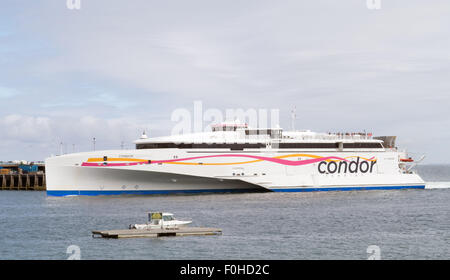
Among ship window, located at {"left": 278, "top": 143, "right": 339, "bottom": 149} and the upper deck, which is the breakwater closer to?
the upper deck

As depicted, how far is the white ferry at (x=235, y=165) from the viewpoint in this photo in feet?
165

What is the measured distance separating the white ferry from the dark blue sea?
1.60 meters

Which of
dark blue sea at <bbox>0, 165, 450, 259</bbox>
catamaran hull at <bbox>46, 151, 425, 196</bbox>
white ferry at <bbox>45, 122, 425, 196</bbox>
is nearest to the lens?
dark blue sea at <bbox>0, 165, 450, 259</bbox>

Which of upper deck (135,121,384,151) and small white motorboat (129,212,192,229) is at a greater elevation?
upper deck (135,121,384,151)

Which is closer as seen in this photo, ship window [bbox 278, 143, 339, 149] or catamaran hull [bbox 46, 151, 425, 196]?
catamaran hull [bbox 46, 151, 425, 196]

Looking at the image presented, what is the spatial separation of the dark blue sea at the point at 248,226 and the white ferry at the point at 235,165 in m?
1.60

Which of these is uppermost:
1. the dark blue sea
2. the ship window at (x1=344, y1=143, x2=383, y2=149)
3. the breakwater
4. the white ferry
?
the ship window at (x1=344, y1=143, x2=383, y2=149)

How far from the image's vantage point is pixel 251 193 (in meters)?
54.8

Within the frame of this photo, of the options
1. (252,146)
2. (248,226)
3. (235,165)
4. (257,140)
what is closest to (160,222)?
(248,226)

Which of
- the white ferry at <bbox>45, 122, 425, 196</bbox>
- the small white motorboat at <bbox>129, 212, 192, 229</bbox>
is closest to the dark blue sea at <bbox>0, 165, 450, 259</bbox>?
the white ferry at <bbox>45, 122, 425, 196</bbox>

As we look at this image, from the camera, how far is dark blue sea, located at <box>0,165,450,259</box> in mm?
27375

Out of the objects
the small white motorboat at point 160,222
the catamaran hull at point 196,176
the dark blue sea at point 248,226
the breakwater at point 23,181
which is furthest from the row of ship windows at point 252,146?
the breakwater at point 23,181
